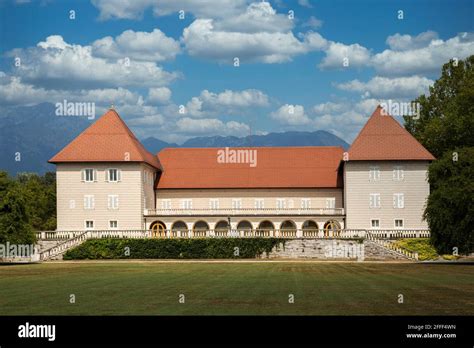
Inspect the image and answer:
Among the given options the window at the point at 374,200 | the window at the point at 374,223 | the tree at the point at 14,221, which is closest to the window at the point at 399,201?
the window at the point at 374,200

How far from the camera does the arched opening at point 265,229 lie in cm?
5488

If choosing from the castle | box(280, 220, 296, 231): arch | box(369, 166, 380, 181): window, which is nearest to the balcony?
the castle

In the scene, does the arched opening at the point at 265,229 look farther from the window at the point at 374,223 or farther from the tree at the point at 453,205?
the tree at the point at 453,205

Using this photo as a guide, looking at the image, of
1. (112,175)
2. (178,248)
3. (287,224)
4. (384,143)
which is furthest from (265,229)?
(112,175)

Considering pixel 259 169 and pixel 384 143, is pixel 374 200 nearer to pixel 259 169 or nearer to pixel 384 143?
pixel 384 143

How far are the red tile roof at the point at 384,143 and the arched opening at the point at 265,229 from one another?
857 centimetres

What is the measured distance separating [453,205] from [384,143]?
17.1 meters

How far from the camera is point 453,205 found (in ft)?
144

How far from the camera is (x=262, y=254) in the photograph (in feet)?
174
